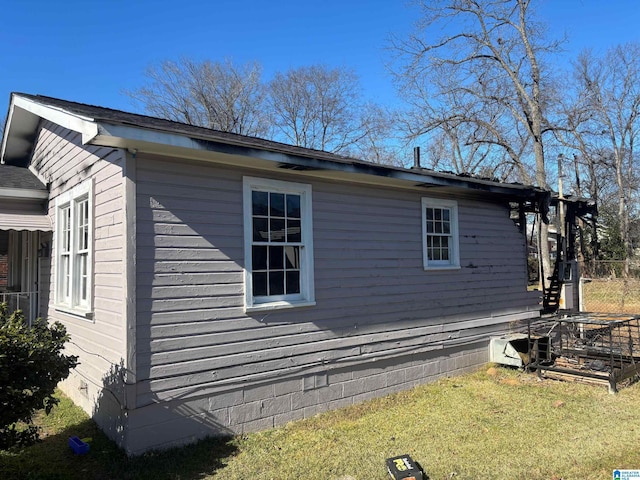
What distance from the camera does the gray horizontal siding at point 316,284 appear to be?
15.1 ft

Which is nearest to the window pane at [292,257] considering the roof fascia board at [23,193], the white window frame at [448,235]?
the white window frame at [448,235]

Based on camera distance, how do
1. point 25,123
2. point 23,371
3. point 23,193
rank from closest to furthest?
point 23,371 < point 23,193 < point 25,123

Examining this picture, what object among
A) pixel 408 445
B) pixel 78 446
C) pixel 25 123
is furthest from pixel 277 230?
pixel 25 123

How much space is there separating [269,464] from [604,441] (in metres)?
3.49

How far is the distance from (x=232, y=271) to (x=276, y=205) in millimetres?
1054

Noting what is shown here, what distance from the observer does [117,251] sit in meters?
4.60

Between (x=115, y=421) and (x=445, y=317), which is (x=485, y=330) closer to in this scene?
(x=445, y=317)

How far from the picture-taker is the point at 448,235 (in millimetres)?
7707

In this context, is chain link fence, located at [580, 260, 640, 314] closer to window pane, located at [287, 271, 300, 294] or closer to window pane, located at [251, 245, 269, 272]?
window pane, located at [287, 271, 300, 294]

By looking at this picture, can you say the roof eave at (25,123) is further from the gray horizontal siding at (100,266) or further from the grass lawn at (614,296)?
the grass lawn at (614,296)

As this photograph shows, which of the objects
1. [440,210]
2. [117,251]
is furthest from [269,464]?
[440,210]

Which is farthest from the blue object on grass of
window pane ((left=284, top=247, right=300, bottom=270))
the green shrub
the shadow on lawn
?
window pane ((left=284, top=247, right=300, bottom=270))

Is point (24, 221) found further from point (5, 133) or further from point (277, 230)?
point (277, 230)

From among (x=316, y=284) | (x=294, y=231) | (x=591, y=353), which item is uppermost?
(x=294, y=231)
